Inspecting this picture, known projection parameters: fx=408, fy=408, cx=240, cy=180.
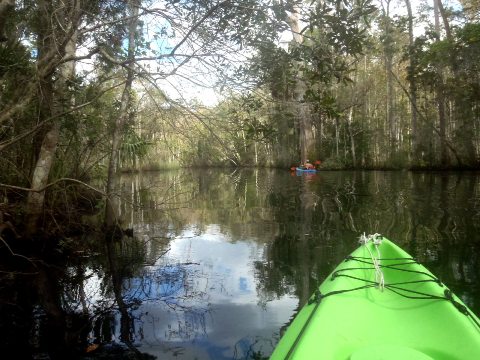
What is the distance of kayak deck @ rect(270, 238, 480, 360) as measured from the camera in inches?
84.4

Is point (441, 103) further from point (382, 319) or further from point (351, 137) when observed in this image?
point (382, 319)

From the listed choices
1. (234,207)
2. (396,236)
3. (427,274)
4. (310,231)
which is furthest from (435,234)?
(234,207)

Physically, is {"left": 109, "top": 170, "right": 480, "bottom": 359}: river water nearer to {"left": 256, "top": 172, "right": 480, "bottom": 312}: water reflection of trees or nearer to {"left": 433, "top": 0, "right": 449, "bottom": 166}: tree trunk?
{"left": 256, "top": 172, "right": 480, "bottom": 312}: water reflection of trees

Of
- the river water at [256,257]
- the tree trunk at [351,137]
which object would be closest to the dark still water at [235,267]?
the river water at [256,257]

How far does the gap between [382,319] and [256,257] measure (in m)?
3.21

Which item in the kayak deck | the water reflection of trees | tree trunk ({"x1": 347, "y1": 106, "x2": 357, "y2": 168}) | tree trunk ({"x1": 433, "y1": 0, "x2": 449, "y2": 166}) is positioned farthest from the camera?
tree trunk ({"x1": 347, "y1": 106, "x2": 357, "y2": 168})

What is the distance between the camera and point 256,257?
5824 millimetres

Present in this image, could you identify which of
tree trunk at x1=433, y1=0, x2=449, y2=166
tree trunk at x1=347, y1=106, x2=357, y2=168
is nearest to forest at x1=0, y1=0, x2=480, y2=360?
tree trunk at x1=433, y1=0, x2=449, y2=166

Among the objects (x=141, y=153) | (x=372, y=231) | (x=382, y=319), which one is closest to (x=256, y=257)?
Answer: (x=372, y=231)

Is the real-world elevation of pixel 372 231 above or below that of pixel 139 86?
below

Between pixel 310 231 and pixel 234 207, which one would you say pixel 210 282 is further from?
pixel 234 207

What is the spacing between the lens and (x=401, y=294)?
9.62 ft

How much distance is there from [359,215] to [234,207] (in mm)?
3632

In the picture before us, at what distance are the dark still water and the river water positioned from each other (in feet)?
0.05
